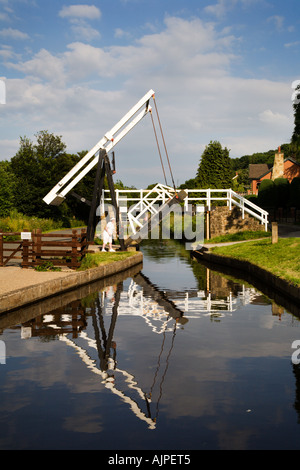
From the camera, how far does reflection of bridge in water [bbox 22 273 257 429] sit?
7191 millimetres

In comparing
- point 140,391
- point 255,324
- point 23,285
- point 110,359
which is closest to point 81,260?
point 23,285

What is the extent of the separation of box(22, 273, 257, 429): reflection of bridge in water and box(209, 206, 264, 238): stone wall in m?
17.5

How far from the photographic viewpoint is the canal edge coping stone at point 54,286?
12344 mm

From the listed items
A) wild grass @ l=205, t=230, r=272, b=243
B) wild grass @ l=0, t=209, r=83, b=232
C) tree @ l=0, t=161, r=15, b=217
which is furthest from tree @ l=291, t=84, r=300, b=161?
tree @ l=0, t=161, r=15, b=217

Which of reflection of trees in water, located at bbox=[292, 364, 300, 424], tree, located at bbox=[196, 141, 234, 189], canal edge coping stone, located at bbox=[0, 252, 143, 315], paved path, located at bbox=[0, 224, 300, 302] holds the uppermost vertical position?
tree, located at bbox=[196, 141, 234, 189]

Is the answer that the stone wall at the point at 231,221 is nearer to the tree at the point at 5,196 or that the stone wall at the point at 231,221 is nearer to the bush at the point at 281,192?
the tree at the point at 5,196

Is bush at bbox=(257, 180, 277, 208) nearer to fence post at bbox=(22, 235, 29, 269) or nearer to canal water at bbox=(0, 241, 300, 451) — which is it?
fence post at bbox=(22, 235, 29, 269)

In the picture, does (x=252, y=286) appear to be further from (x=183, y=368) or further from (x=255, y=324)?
(x=183, y=368)

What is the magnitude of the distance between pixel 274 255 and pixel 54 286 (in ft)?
33.7

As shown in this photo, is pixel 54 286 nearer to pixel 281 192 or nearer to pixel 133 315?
pixel 133 315

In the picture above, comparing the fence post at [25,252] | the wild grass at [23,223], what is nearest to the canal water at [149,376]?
the fence post at [25,252]

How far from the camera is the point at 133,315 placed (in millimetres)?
12773

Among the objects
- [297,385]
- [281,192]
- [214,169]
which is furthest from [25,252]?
[281,192]

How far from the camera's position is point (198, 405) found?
261 inches
